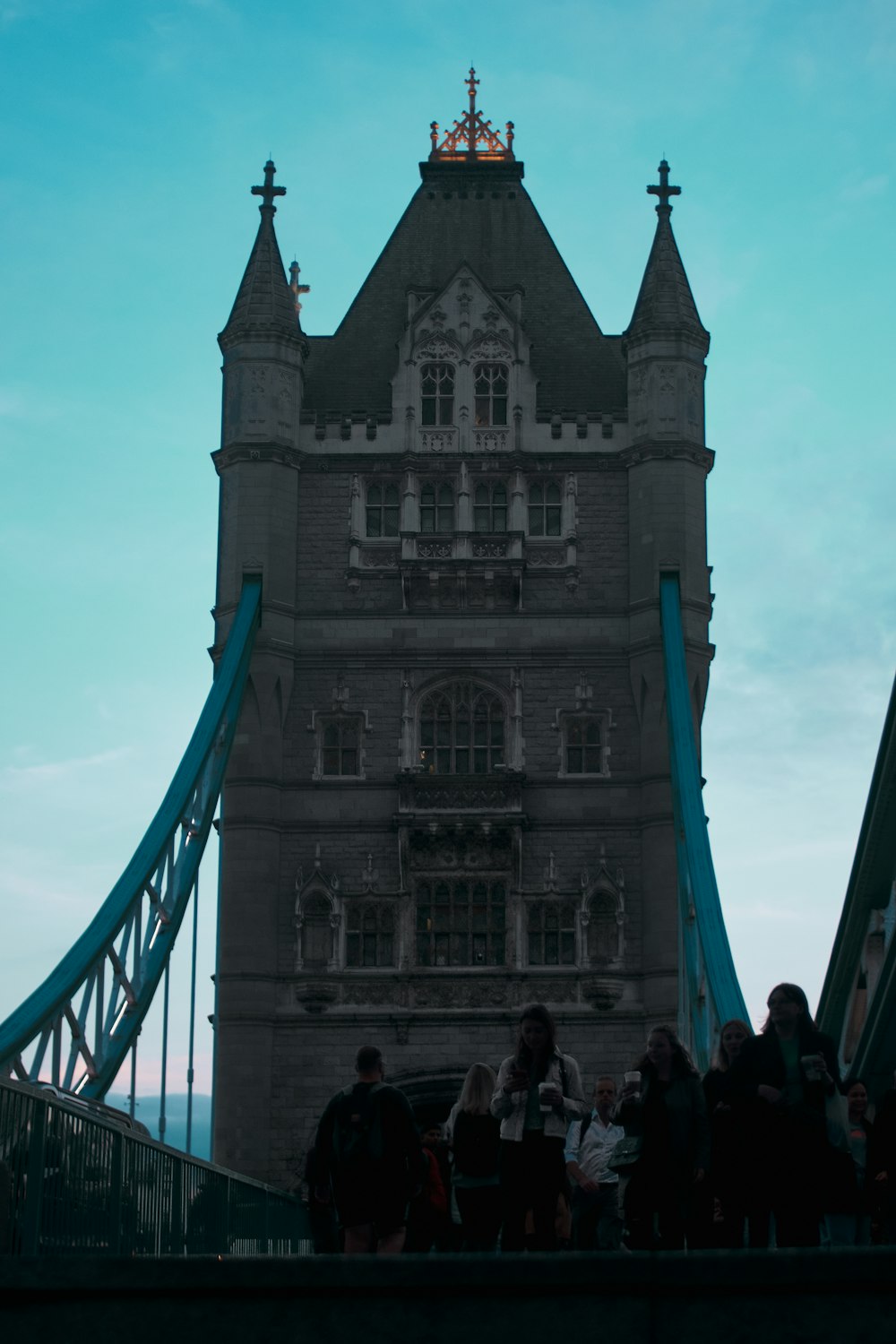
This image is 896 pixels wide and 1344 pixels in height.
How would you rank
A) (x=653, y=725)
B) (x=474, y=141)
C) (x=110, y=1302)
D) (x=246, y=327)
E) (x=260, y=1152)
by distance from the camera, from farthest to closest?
(x=474, y=141) < (x=246, y=327) < (x=653, y=725) < (x=260, y=1152) < (x=110, y=1302)

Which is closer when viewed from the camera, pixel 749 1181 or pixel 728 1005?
pixel 749 1181

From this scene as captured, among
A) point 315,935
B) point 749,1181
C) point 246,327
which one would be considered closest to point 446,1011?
point 315,935

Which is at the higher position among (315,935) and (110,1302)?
(315,935)

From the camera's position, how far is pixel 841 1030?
69.1 ft

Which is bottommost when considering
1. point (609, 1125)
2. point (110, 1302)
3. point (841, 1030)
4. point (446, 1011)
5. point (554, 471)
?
point (110, 1302)

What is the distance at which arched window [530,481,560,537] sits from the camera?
3744cm

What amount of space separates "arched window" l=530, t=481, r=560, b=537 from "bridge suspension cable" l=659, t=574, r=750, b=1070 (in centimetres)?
241

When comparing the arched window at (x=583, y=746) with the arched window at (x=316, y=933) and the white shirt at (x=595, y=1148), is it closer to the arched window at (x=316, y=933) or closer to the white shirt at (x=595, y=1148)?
the arched window at (x=316, y=933)

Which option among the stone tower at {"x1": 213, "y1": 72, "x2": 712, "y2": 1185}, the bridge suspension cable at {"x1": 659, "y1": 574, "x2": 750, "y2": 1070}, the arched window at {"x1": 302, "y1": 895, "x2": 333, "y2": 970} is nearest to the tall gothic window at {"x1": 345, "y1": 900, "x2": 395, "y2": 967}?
the stone tower at {"x1": 213, "y1": 72, "x2": 712, "y2": 1185}

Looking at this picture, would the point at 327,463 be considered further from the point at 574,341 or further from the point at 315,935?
the point at 315,935

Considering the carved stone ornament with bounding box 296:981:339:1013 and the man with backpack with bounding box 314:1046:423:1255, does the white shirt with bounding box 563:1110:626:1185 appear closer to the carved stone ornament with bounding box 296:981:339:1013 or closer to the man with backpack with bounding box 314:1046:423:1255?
the man with backpack with bounding box 314:1046:423:1255

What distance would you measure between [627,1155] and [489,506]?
1075 inches

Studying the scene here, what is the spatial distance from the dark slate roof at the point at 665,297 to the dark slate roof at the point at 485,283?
1117 millimetres

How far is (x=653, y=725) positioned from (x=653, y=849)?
222 centimetres
